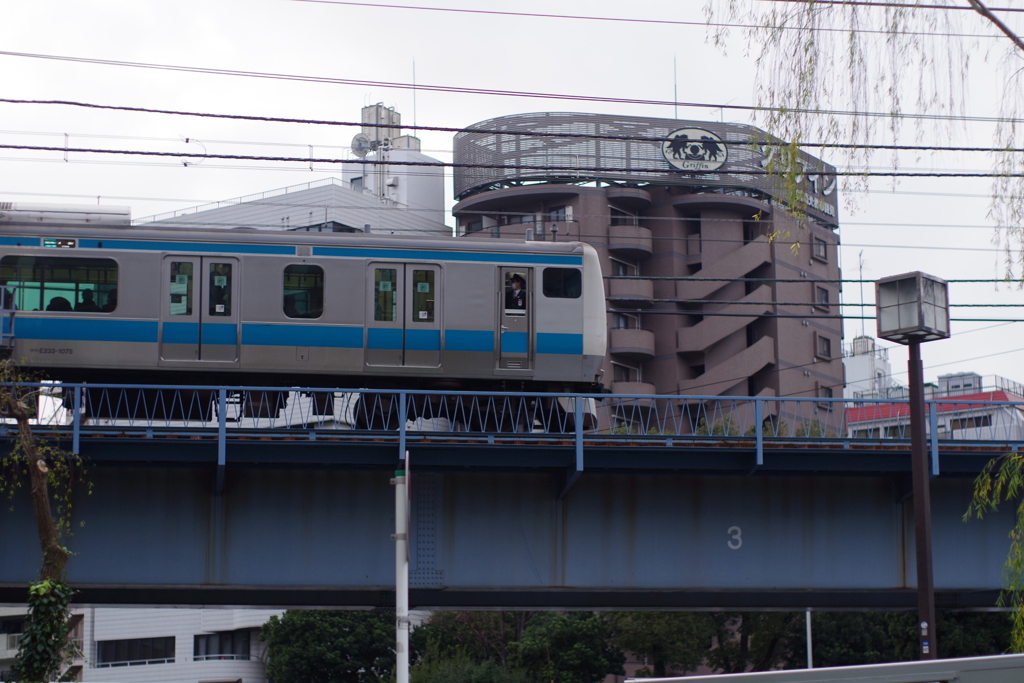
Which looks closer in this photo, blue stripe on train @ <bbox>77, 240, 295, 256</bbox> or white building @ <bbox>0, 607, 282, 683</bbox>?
blue stripe on train @ <bbox>77, 240, 295, 256</bbox>

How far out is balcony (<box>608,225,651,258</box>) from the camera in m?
64.4

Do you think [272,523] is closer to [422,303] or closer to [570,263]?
[422,303]

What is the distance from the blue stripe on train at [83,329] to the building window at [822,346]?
177 ft

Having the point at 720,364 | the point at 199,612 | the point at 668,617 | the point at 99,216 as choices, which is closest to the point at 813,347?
the point at 720,364

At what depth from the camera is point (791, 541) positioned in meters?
18.8

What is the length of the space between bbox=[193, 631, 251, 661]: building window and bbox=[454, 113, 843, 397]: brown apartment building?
1108 inches

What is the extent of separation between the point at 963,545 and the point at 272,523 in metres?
12.3

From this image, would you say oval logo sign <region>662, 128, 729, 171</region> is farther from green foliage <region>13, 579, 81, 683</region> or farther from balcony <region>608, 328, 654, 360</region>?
green foliage <region>13, 579, 81, 683</region>

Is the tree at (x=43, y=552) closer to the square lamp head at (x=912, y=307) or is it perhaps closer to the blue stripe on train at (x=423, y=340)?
the blue stripe on train at (x=423, y=340)

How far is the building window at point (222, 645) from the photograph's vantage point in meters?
64.9

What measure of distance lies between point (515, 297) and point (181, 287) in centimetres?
627

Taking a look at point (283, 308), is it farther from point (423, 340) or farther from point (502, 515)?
point (502, 515)

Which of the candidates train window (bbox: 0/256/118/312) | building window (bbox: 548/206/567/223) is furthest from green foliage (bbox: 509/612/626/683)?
train window (bbox: 0/256/118/312)

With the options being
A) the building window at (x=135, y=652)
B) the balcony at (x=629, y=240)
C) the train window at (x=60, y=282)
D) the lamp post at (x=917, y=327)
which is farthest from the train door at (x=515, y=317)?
the building window at (x=135, y=652)
